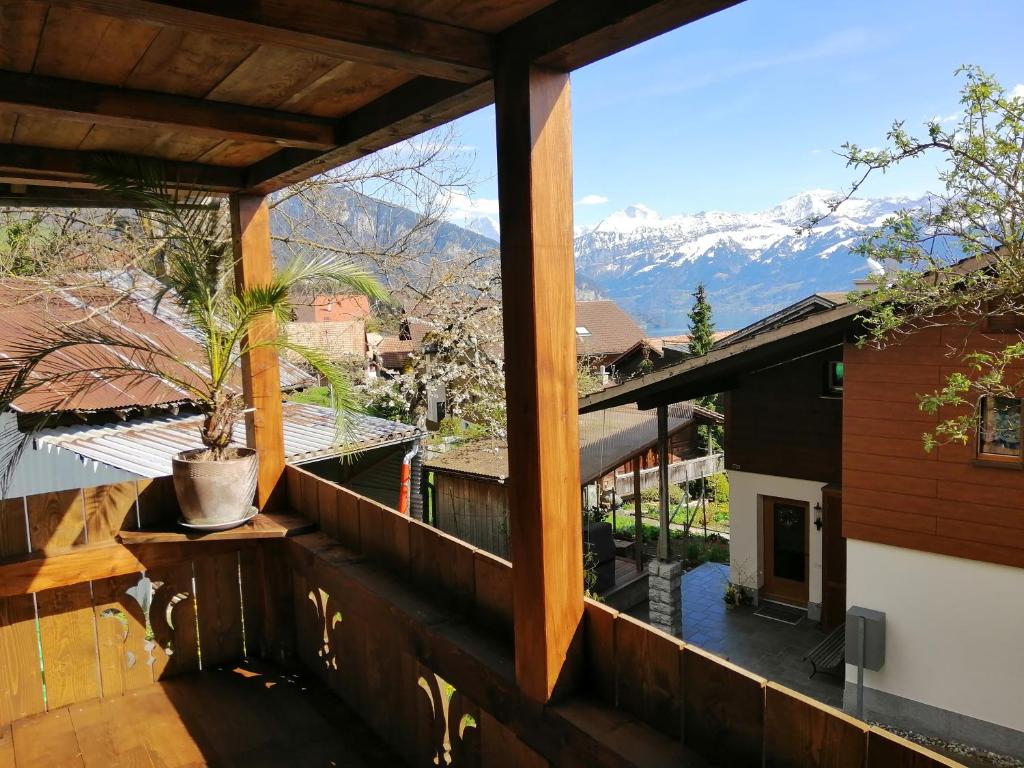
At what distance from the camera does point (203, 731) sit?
2199 mm

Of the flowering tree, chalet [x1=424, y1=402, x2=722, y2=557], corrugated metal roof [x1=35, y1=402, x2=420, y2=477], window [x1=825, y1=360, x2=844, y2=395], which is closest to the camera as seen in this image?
the flowering tree

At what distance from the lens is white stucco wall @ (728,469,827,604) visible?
8.52 metres

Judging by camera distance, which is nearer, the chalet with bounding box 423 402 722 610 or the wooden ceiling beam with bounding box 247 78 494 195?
the wooden ceiling beam with bounding box 247 78 494 195

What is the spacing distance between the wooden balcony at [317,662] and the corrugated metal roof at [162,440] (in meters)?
1.54

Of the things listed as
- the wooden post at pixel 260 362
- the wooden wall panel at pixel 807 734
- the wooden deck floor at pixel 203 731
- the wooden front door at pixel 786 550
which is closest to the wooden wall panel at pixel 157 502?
the wooden post at pixel 260 362

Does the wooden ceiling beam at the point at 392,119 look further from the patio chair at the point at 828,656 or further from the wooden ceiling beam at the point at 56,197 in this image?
the patio chair at the point at 828,656

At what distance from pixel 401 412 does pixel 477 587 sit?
41.9 ft

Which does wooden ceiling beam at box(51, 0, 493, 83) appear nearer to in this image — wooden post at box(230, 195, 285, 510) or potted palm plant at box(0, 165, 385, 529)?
potted palm plant at box(0, 165, 385, 529)

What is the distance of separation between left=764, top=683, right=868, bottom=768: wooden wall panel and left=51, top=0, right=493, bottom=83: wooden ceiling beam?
1.22m

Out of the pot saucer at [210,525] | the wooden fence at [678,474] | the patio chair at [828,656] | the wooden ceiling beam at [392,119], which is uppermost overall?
the wooden ceiling beam at [392,119]

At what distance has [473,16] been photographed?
4.12ft

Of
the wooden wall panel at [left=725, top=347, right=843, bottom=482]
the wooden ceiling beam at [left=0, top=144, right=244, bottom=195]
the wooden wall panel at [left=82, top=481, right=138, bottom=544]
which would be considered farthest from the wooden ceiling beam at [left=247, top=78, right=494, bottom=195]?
the wooden wall panel at [left=725, top=347, right=843, bottom=482]

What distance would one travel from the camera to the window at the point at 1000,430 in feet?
18.4

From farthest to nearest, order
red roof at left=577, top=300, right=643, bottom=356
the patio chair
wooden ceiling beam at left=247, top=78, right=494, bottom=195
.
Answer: red roof at left=577, top=300, right=643, bottom=356 < the patio chair < wooden ceiling beam at left=247, top=78, right=494, bottom=195
